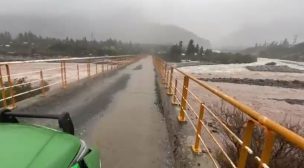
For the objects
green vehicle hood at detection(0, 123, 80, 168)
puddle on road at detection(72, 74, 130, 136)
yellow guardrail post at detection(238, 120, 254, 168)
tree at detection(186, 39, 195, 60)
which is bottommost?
tree at detection(186, 39, 195, 60)

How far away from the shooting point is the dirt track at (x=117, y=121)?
558 cm

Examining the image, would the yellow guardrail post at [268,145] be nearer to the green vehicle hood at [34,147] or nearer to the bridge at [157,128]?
the bridge at [157,128]

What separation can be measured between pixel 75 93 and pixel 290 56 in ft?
623

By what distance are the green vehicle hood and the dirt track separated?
10.1ft

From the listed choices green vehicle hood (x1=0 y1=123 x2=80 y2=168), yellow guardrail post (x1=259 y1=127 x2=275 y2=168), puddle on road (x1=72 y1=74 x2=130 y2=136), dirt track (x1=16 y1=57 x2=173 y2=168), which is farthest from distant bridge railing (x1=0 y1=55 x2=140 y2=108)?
yellow guardrail post (x1=259 y1=127 x2=275 y2=168)

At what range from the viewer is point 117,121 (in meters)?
7.93

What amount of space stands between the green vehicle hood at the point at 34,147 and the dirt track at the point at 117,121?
3.09 metres

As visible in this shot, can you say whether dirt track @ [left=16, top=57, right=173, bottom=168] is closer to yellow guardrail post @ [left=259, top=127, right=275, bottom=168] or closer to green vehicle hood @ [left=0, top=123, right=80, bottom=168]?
green vehicle hood @ [left=0, top=123, right=80, bottom=168]

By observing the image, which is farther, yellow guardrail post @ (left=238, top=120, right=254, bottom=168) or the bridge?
the bridge

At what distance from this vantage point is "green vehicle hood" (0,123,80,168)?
171cm

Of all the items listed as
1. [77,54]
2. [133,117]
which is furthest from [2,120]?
[77,54]

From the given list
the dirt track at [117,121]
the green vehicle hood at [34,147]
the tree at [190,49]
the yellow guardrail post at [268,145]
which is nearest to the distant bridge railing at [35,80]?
the dirt track at [117,121]

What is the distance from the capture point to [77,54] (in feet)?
354

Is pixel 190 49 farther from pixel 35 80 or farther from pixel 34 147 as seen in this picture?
pixel 34 147
